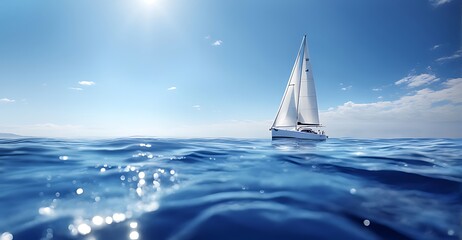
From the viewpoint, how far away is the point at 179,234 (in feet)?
8.91

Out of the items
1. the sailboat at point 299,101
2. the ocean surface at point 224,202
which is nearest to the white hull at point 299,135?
the sailboat at point 299,101

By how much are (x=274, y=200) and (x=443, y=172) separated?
223 inches

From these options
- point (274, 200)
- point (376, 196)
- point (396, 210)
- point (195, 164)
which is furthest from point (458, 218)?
point (195, 164)

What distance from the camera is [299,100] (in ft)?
117

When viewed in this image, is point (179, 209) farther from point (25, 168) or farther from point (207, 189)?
point (25, 168)

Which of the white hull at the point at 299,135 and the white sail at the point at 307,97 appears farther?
the white sail at the point at 307,97

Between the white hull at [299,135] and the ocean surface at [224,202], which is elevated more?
the white hull at [299,135]

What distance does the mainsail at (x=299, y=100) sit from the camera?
34938 mm

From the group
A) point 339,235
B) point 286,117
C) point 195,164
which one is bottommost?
point 339,235

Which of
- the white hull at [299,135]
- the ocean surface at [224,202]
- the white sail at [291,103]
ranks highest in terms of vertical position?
the white sail at [291,103]

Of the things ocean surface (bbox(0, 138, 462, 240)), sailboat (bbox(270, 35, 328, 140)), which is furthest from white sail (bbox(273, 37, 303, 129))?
ocean surface (bbox(0, 138, 462, 240))

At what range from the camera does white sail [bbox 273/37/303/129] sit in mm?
34750

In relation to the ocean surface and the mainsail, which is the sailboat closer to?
the mainsail

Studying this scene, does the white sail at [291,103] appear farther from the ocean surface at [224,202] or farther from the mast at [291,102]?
the ocean surface at [224,202]
